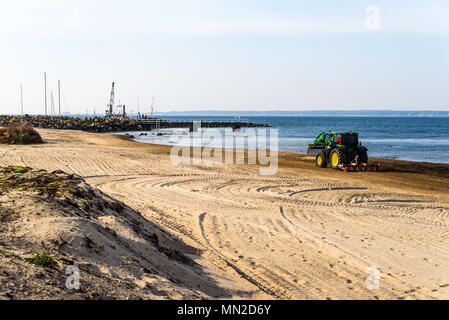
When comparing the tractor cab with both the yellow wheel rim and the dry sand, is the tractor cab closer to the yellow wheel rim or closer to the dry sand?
the yellow wheel rim

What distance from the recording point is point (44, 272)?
4109mm

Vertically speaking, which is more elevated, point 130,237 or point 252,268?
point 130,237

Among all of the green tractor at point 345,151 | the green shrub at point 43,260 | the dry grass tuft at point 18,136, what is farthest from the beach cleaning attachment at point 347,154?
the green shrub at point 43,260

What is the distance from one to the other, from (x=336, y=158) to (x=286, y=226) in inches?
478

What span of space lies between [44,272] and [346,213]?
29.3 feet

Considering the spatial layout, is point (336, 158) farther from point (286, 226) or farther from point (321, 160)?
point (286, 226)

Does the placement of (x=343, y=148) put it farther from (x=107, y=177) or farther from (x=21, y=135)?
(x=21, y=135)

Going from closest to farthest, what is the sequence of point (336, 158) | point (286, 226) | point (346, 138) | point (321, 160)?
point (286, 226) < point (346, 138) < point (336, 158) < point (321, 160)

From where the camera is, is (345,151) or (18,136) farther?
(18,136)

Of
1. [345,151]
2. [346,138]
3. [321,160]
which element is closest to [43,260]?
[346,138]

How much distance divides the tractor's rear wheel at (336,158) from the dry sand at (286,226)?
0.92m

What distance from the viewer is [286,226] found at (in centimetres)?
977

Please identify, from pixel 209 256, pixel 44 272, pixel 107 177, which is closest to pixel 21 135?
pixel 107 177

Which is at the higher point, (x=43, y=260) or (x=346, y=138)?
(x=346, y=138)
